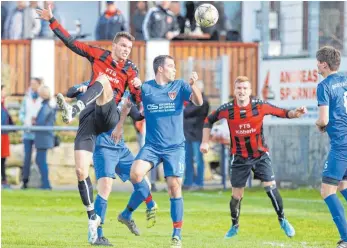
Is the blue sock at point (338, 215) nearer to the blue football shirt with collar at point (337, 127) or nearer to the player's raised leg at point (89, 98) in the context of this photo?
the blue football shirt with collar at point (337, 127)

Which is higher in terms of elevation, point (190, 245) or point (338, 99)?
point (338, 99)

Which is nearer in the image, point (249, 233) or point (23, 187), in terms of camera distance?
point (249, 233)

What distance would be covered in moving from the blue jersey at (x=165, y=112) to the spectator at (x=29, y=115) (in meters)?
11.3

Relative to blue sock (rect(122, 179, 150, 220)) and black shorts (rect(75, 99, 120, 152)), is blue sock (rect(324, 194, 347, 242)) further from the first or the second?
blue sock (rect(122, 179, 150, 220))

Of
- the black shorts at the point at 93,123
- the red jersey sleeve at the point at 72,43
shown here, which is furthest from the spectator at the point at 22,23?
the black shorts at the point at 93,123

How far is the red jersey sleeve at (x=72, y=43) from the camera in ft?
47.9

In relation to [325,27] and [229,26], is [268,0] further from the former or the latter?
[229,26]

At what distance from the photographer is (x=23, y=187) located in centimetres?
2577

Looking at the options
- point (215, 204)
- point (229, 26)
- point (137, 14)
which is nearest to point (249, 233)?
point (215, 204)

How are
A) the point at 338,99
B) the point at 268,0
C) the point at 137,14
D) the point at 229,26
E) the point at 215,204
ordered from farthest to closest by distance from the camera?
the point at 229,26 → the point at 137,14 → the point at 268,0 → the point at 215,204 → the point at 338,99

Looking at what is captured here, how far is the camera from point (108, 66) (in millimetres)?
14602

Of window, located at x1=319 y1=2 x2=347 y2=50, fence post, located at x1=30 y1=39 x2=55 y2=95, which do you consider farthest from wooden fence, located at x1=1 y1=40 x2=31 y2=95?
window, located at x1=319 y1=2 x2=347 y2=50

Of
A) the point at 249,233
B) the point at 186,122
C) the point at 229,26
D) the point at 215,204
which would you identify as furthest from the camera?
the point at 229,26

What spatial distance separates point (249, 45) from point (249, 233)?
15144mm
